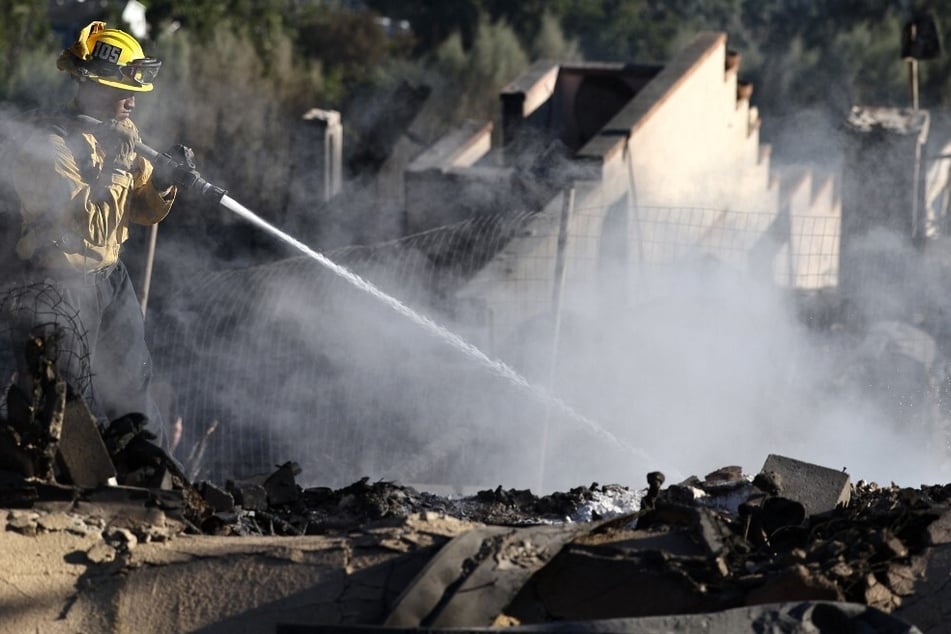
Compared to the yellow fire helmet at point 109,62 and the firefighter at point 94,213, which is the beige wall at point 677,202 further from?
the yellow fire helmet at point 109,62

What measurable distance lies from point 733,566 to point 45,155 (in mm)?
2811

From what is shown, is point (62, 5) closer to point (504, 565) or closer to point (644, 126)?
point (644, 126)

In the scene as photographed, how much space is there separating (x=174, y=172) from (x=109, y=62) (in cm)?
49

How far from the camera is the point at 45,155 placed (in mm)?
4934

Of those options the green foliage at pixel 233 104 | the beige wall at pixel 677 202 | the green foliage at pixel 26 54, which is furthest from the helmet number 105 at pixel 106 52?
the green foliage at pixel 26 54

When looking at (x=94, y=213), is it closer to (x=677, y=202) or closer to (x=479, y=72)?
(x=677, y=202)

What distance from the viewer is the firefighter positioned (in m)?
4.95

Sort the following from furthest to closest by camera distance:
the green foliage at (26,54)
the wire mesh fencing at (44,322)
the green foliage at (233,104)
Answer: the green foliage at (26,54)
the green foliage at (233,104)
the wire mesh fencing at (44,322)

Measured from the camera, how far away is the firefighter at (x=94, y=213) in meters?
4.95

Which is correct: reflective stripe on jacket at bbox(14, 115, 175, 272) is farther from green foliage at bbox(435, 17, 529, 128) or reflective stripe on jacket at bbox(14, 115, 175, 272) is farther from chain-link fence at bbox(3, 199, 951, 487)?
green foliage at bbox(435, 17, 529, 128)

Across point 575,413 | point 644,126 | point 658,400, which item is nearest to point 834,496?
point 575,413

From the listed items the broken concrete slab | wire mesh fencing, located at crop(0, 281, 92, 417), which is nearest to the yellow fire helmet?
wire mesh fencing, located at crop(0, 281, 92, 417)

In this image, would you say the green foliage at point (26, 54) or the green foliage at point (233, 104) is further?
the green foliage at point (26, 54)

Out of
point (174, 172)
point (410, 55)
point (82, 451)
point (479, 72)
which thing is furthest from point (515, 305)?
point (410, 55)
